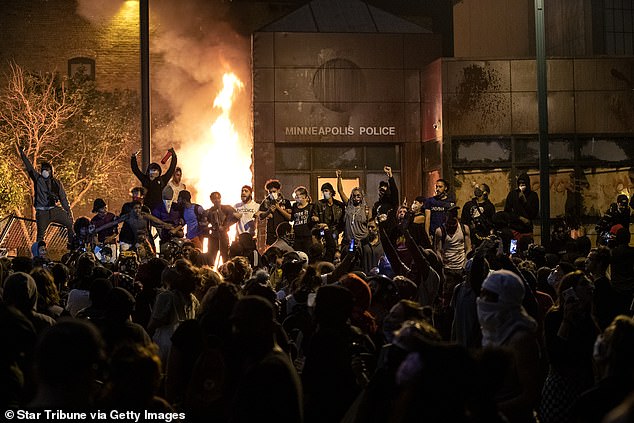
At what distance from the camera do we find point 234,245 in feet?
54.3

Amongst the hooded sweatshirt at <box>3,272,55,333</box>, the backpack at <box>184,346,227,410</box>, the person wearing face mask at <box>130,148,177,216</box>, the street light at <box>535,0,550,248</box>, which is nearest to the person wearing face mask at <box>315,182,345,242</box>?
the person wearing face mask at <box>130,148,177,216</box>

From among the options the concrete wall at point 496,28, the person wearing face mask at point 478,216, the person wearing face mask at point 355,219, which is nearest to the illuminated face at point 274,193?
the person wearing face mask at point 355,219

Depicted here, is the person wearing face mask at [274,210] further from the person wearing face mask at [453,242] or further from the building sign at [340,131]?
the building sign at [340,131]

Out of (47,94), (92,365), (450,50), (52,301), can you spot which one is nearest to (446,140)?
(450,50)

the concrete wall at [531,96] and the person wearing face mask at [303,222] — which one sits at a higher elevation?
the concrete wall at [531,96]

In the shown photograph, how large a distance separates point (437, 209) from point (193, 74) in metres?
20.3

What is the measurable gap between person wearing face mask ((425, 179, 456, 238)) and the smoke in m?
17.0

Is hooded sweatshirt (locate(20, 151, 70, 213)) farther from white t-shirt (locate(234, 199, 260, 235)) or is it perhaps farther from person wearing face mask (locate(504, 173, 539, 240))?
person wearing face mask (locate(504, 173, 539, 240))

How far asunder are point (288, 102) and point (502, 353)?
27107mm

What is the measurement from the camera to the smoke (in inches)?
1454

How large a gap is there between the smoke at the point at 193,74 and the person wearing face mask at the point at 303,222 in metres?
17.1

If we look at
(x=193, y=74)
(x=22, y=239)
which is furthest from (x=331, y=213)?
(x=193, y=74)

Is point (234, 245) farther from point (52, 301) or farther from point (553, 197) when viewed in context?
point (553, 197)

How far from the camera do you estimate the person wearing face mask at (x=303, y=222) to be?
18844 millimetres
